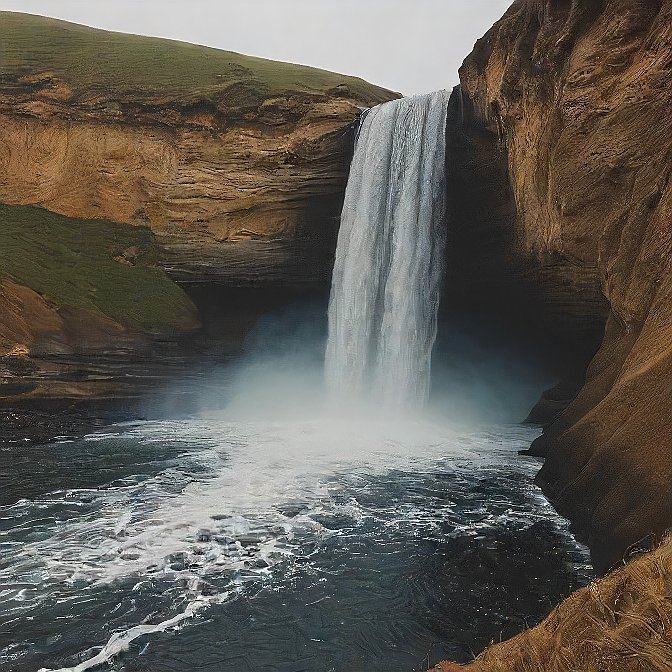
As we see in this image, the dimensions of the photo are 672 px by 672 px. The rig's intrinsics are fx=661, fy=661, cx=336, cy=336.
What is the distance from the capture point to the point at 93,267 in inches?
856

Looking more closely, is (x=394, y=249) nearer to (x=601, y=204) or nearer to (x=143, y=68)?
(x=601, y=204)

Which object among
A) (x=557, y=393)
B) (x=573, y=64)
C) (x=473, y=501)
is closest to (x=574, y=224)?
(x=573, y=64)

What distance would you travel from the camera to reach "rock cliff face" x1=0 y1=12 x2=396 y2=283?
70.7 feet

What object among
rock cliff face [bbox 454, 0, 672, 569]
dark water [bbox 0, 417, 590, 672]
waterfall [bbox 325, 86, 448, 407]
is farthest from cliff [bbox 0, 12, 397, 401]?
dark water [bbox 0, 417, 590, 672]

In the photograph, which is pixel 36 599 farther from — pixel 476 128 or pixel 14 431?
pixel 476 128

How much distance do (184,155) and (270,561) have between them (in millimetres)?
16935

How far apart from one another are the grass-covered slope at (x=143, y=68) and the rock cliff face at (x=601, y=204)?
735 centimetres

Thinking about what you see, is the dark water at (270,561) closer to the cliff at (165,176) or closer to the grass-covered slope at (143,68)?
the cliff at (165,176)

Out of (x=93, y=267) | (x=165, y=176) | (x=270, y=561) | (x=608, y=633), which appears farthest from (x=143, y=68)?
(x=608, y=633)

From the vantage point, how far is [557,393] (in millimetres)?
20156

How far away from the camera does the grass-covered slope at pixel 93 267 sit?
66.9 ft

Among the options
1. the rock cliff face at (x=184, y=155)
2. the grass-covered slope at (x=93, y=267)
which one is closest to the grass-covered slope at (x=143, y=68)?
the rock cliff face at (x=184, y=155)

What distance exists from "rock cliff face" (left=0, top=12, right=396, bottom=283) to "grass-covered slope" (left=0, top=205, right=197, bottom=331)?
509 millimetres

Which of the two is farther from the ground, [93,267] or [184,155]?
[184,155]
